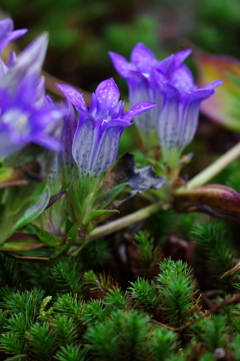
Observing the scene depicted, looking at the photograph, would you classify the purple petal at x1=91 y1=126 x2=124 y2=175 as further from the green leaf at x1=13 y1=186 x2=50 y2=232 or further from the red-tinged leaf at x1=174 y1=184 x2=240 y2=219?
the red-tinged leaf at x1=174 y1=184 x2=240 y2=219

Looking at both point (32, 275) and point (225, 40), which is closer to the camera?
point (32, 275)

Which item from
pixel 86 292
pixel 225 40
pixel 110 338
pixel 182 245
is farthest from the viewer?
pixel 225 40

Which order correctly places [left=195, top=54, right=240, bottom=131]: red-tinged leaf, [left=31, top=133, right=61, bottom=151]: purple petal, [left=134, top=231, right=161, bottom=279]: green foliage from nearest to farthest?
[left=31, top=133, right=61, bottom=151]: purple petal, [left=134, top=231, right=161, bottom=279]: green foliage, [left=195, top=54, right=240, bottom=131]: red-tinged leaf

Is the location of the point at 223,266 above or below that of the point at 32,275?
below

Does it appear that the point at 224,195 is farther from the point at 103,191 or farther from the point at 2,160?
the point at 2,160

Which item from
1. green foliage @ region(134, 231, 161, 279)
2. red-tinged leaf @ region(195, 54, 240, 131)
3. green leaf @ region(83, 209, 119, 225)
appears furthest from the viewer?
red-tinged leaf @ region(195, 54, 240, 131)

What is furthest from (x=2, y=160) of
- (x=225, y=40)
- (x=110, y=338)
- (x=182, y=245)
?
(x=225, y=40)

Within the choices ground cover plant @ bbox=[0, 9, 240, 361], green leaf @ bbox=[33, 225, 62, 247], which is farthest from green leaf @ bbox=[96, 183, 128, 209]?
green leaf @ bbox=[33, 225, 62, 247]
